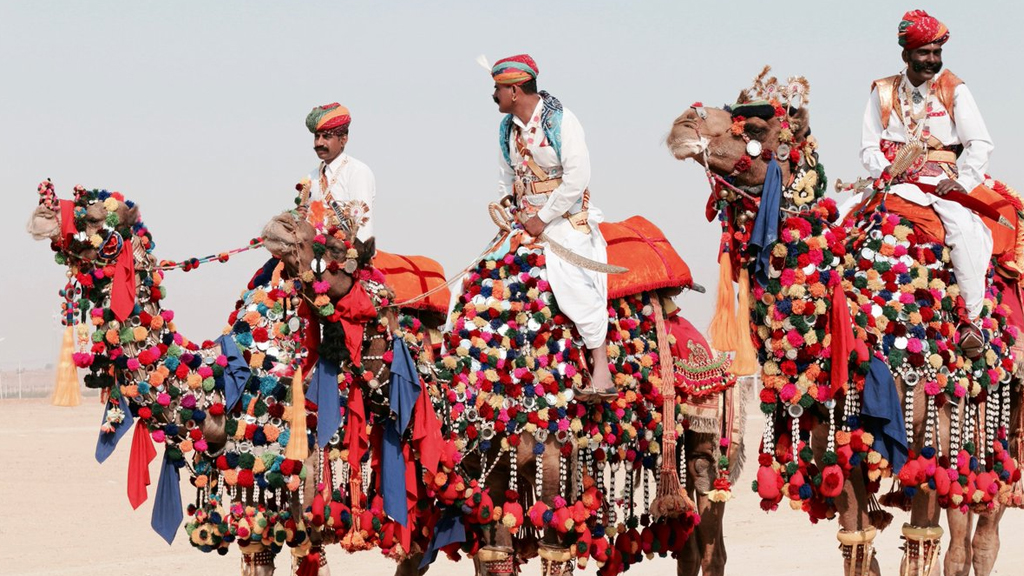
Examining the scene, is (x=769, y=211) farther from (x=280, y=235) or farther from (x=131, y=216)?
(x=131, y=216)

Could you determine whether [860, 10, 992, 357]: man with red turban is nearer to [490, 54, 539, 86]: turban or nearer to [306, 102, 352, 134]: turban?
[490, 54, 539, 86]: turban

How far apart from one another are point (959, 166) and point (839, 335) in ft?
5.91

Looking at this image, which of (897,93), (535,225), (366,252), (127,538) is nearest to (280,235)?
(366,252)

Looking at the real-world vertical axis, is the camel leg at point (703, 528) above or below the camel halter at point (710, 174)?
below

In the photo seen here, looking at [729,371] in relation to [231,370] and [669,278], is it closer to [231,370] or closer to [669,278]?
[669,278]

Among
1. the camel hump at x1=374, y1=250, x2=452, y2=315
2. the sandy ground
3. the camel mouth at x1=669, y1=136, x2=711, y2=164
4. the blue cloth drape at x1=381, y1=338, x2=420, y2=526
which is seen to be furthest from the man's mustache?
the sandy ground

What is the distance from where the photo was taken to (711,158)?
9.49m

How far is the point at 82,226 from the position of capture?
8.64m

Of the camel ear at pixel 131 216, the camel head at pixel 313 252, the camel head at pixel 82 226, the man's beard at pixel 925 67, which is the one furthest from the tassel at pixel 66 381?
the man's beard at pixel 925 67

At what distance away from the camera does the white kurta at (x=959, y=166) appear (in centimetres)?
1019

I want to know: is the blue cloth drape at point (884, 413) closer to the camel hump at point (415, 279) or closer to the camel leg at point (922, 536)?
the camel leg at point (922, 536)

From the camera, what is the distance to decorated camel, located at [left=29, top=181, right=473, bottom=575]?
343 inches

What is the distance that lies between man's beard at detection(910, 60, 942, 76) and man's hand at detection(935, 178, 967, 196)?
0.71 metres

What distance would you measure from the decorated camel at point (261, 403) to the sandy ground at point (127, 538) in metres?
4.60
